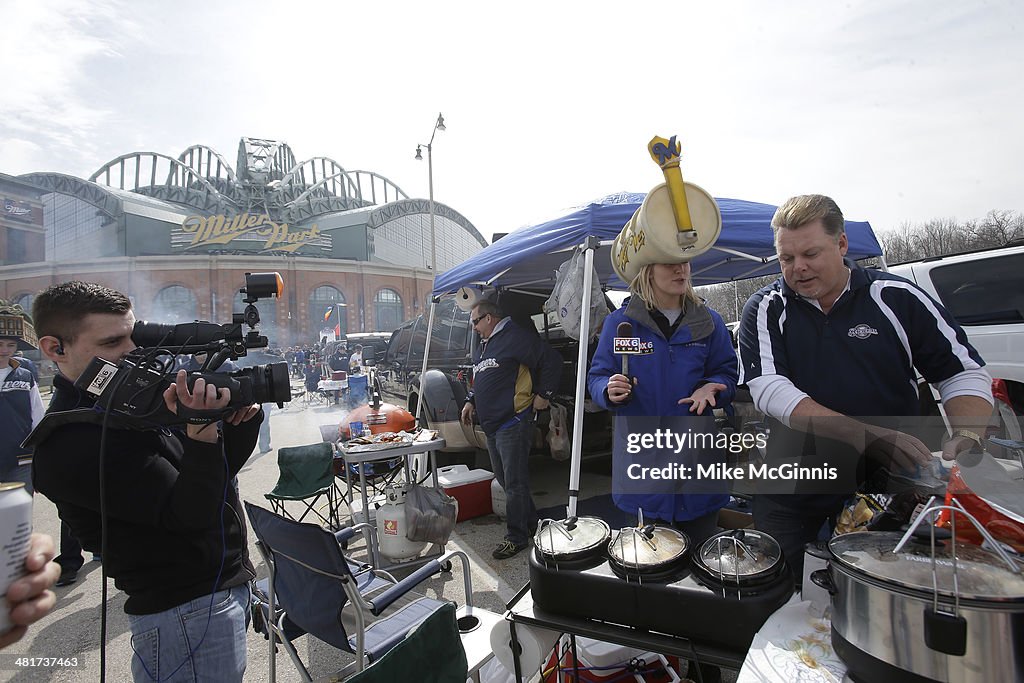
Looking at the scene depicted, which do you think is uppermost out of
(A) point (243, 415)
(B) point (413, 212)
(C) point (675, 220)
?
(B) point (413, 212)

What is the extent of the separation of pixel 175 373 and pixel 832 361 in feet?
6.90

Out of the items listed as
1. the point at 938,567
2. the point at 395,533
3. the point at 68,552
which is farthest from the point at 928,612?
the point at 68,552

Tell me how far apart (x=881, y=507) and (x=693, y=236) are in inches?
46.8

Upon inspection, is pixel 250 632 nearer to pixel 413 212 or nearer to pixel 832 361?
pixel 832 361

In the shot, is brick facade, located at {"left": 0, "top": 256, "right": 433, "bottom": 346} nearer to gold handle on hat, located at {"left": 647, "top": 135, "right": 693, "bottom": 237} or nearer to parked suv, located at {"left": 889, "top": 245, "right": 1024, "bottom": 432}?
parked suv, located at {"left": 889, "top": 245, "right": 1024, "bottom": 432}

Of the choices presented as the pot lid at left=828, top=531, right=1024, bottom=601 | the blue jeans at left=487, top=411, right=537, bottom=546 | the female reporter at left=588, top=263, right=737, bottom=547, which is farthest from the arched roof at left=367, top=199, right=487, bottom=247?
the pot lid at left=828, top=531, right=1024, bottom=601

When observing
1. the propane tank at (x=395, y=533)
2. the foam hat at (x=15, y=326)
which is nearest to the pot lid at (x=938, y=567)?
the propane tank at (x=395, y=533)

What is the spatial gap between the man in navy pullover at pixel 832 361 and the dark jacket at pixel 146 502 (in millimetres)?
1836

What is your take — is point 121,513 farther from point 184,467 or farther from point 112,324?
point 112,324

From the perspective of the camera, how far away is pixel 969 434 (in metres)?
1.37

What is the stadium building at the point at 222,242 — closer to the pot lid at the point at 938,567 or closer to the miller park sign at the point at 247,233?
the miller park sign at the point at 247,233

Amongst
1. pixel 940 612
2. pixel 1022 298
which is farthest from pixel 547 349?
pixel 1022 298

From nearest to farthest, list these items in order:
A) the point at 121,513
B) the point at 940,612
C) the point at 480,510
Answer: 1. the point at 940,612
2. the point at 121,513
3. the point at 480,510

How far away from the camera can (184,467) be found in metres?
1.53
